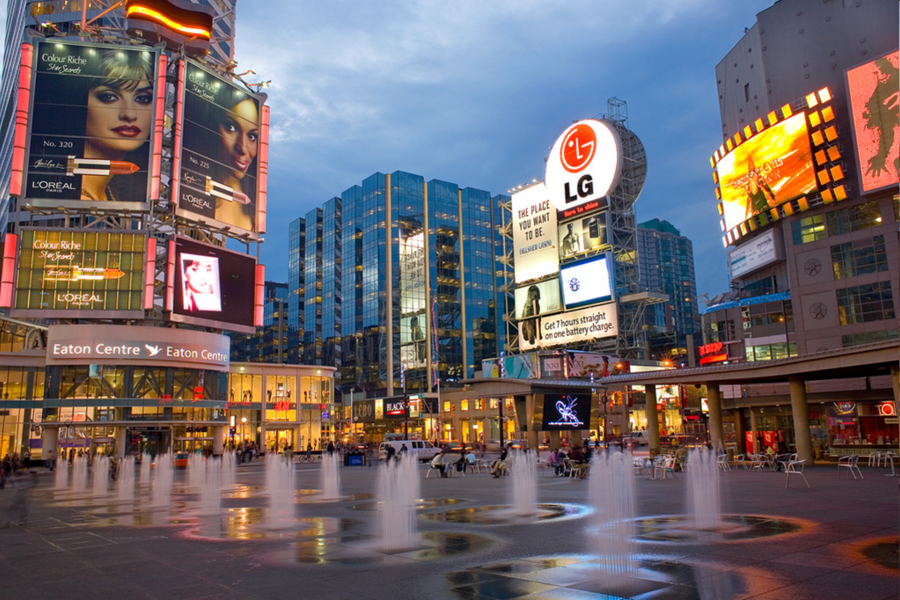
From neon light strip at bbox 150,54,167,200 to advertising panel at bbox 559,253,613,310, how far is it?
3671cm

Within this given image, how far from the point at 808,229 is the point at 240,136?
51710 millimetres

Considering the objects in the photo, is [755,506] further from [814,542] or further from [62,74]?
[62,74]

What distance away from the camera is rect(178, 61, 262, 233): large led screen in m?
56.6

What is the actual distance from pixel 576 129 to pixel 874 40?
25.5 meters

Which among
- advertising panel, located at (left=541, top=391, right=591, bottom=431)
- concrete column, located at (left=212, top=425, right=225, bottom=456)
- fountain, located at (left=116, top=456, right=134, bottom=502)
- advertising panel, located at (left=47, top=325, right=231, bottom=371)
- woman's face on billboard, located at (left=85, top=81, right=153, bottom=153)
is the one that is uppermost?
woman's face on billboard, located at (left=85, top=81, right=153, bottom=153)

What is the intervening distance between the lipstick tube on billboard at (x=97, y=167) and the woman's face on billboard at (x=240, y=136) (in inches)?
339

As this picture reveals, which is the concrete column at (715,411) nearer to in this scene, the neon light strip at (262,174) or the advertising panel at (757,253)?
the advertising panel at (757,253)

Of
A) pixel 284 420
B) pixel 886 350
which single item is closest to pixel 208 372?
pixel 284 420

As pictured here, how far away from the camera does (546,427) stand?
3972 centimetres

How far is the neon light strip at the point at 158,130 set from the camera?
53906mm

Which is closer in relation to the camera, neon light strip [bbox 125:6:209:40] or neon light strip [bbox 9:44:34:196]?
neon light strip [bbox 9:44:34:196]

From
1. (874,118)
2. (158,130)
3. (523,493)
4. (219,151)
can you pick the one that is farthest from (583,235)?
(523,493)

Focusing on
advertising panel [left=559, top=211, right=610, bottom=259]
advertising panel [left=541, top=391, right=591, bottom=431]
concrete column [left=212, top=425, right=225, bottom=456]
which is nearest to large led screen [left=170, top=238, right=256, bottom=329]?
concrete column [left=212, top=425, right=225, bottom=456]

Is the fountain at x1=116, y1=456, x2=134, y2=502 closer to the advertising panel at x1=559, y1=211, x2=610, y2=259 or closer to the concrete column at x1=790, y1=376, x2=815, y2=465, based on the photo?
the concrete column at x1=790, y1=376, x2=815, y2=465
